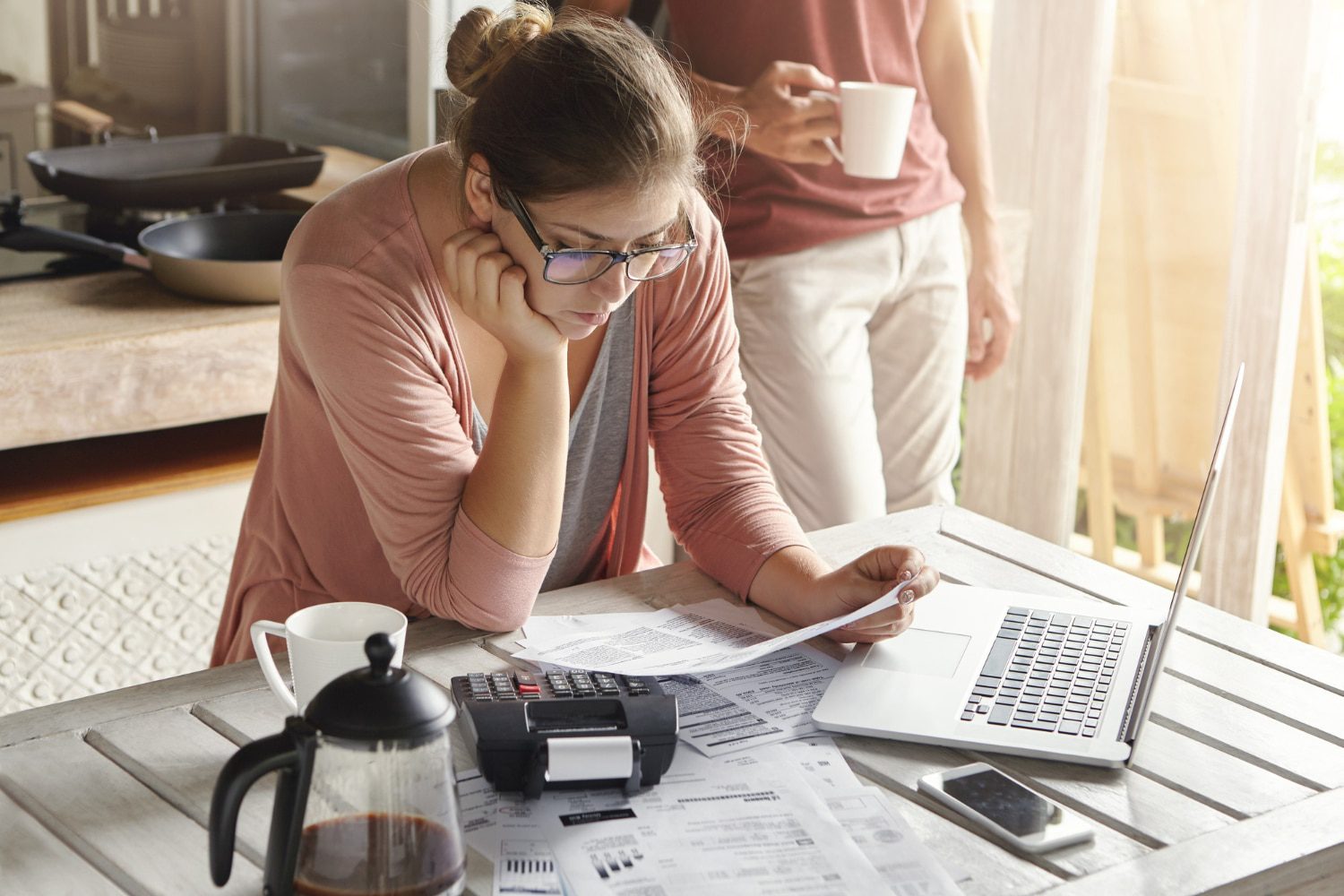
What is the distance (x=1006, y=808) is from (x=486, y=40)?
82cm

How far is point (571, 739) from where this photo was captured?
3.35ft

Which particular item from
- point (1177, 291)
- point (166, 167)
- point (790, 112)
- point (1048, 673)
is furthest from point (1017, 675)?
point (166, 167)

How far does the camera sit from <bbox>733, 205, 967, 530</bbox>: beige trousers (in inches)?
87.0

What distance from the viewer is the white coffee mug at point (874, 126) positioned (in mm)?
1906

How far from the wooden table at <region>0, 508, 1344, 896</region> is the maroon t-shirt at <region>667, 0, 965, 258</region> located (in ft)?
3.12

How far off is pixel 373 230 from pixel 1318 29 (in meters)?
1.78

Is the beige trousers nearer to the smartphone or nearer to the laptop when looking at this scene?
the laptop

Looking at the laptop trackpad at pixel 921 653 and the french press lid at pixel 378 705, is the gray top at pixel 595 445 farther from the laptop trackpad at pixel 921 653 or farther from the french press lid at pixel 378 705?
the french press lid at pixel 378 705

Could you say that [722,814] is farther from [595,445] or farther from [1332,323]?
[1332,323]

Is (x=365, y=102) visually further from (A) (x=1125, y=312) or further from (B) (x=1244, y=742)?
(B) (x=1244, y=742)

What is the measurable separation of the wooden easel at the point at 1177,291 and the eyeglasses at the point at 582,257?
1.73 metres

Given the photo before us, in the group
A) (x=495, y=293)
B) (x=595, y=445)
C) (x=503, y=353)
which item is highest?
(x=495, y=293)

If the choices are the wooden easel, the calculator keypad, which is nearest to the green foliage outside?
the wooden easel

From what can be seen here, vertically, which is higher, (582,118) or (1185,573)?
(582,118)
